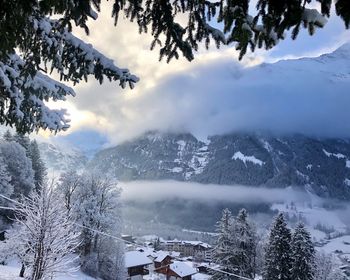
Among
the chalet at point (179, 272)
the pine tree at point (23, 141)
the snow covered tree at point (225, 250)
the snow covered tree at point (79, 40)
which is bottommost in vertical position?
the chalet at point (179, 272)

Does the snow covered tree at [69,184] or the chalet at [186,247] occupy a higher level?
the snow covered tree at [69,184]

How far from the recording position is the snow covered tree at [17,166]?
135 feet

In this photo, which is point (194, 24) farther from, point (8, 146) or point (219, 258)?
point (8, 146)

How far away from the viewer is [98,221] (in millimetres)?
38219

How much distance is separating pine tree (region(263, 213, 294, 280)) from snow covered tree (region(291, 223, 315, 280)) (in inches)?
20.3

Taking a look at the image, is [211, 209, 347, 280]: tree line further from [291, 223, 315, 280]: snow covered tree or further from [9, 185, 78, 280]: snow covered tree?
[9, 185, 78, 280]: snow covered tree

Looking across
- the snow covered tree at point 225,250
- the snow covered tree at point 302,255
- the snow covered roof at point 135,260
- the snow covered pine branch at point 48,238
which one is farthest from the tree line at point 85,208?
the snow covered roof at point 135,260

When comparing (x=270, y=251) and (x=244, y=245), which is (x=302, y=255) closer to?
(x=270, y=251)

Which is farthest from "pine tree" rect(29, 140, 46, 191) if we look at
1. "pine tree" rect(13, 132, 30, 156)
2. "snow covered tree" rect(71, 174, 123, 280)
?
"snow covered tree" rect(71, 174, 123, 280)

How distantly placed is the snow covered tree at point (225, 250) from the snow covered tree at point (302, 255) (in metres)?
5.40

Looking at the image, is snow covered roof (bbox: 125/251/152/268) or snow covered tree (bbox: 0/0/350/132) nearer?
snow covered tree (bbox: 0/0/350/132)

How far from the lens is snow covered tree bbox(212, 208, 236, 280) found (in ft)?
118

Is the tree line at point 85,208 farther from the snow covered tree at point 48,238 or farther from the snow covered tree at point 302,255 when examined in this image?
the snow covered tree at point 302,255

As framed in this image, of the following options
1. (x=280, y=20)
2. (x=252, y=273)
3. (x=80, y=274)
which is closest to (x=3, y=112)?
(x=280, y=20)
